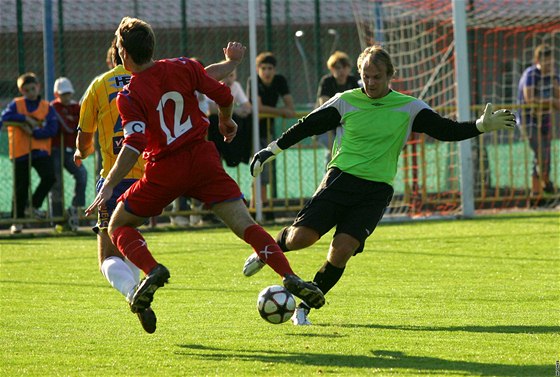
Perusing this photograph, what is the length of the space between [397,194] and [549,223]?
9.92 ft

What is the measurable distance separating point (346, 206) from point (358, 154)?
34cm

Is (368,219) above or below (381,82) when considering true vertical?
below

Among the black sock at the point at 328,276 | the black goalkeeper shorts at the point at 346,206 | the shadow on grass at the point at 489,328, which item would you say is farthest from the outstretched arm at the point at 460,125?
the shadow on grass at the point at 489,328

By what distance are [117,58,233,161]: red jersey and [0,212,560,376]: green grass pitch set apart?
3.60 feet

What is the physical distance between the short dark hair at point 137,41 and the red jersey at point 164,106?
0.25ft

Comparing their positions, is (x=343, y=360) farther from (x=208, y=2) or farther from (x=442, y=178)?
(x=208, y=2)

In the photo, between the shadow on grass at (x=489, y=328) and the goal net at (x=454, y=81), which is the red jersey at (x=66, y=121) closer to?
the goal net at (x=454, y=81)

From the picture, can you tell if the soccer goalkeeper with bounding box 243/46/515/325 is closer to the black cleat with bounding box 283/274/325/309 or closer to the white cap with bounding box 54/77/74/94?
the black cleat with bounding box 283/274/325/309

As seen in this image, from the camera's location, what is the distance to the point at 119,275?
20.9 feet

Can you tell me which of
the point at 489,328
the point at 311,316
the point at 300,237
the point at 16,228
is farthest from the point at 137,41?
the point at 16,228

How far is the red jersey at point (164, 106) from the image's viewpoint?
5805mm

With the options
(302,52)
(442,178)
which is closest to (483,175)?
(442,178)

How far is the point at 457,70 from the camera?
13.6m

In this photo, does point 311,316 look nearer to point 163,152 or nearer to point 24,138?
point 163,152
